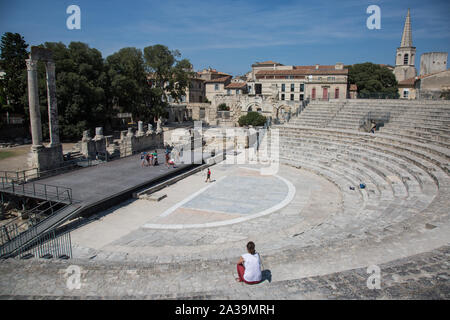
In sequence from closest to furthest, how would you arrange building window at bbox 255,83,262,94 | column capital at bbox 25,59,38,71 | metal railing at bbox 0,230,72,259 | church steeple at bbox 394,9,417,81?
metal railing at bbox 0,230,72,259 < column capital at bbox 25,59,38,71 < building window at bbox 255,83,262,94 < church steeple at bbox 394,9,417,81

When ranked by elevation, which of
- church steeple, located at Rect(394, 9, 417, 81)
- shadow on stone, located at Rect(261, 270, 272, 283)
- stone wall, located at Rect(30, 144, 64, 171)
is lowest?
shadow on stone, located at Rect(261, 270, 272, 283)

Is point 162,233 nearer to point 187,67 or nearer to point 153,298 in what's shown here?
point 153,298

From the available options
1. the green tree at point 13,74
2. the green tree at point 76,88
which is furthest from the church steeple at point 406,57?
the green tree at point 13,74

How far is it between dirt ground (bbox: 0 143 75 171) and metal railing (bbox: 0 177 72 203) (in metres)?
9.05

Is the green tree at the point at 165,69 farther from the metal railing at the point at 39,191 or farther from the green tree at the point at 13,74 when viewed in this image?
the metal railing at the point at 39,191

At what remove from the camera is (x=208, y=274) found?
689 cm

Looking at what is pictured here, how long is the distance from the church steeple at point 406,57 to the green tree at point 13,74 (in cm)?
8040

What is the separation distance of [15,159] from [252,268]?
29322 millimetres

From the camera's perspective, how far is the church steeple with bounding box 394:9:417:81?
249ft

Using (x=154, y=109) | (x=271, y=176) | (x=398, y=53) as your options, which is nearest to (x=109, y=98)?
(x=154, y=109)

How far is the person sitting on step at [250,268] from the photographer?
6102 millimetres

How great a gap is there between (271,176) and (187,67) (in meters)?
32.9

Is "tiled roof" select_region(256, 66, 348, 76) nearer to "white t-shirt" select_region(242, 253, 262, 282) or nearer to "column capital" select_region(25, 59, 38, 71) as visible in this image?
"column capital" select_region(25, 59, 38, 71)

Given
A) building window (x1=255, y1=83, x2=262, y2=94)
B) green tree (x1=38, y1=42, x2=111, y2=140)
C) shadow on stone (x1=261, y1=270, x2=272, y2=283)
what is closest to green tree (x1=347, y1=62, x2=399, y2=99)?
building window (x1=255, y1=83, x2=262, y2=94)
